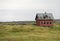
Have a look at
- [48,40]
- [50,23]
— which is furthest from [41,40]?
[50,23]

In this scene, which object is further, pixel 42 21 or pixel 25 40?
pixel 42 21

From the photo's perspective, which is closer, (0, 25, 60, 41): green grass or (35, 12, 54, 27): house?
(0, 25, 60, 41): green grass

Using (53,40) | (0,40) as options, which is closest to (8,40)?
(0,40)

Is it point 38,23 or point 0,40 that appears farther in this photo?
point 38,23

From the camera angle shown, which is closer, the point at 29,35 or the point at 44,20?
the point at 29,35

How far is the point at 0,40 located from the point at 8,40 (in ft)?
3.97

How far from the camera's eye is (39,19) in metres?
56.2

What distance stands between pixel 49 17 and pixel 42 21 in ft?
9.18

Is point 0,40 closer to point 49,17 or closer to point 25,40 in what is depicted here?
point 25,40

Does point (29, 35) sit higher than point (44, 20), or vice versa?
point (44, 20)

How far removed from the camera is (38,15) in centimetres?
5738

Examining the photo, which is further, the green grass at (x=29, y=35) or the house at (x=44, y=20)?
the house at (x=44, y=20)

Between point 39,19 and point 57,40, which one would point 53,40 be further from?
point 39,19

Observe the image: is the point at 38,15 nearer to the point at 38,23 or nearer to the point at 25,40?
the point at 38,23
